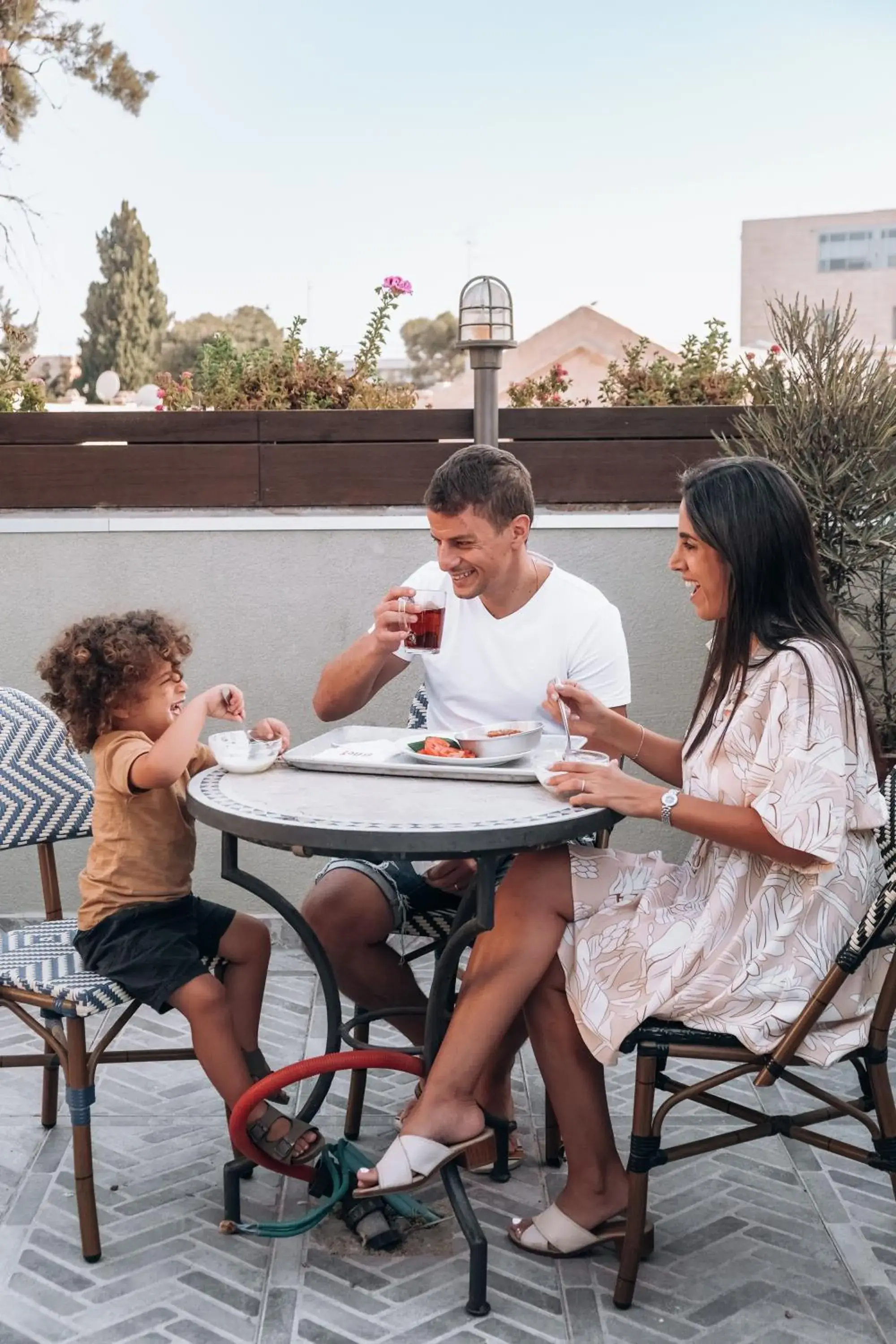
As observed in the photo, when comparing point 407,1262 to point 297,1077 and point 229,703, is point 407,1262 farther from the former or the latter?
point 229,703

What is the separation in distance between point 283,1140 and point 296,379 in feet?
9.30

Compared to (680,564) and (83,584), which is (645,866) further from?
(83,584)

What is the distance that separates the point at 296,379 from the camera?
4520mm

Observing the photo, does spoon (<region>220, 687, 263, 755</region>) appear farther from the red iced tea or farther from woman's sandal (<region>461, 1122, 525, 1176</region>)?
woman's sandal (<region>461, 1122, 525, 1176</region>)

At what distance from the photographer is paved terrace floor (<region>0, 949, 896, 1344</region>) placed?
211 cm

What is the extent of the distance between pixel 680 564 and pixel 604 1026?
2.62ft

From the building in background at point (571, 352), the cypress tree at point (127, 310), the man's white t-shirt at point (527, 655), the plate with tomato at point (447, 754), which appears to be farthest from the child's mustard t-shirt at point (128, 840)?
the cypress tree at point (127, 310)

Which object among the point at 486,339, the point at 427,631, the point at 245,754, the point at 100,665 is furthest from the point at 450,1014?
the point at 486,339

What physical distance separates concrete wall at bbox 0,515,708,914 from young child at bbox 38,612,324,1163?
5.27 ft

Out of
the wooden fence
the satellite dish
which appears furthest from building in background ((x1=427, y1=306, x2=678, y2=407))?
the wooden fence

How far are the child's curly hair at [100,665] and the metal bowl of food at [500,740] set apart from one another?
58 centimetres

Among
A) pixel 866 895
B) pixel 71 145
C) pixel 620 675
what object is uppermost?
pixel 71 145

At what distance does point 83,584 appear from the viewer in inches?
167

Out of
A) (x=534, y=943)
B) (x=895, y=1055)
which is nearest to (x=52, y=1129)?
A: (x=534, y=943)
